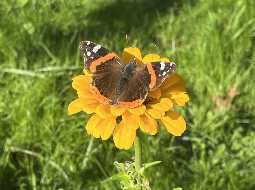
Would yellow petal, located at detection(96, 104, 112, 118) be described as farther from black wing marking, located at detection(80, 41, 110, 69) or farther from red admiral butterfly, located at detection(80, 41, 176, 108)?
black wing marking, located at detection(80, 41, 110, 69)

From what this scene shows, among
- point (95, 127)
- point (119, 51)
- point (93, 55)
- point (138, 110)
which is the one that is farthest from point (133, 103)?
point (119, 51)

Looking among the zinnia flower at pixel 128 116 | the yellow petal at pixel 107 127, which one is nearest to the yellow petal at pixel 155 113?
the zinnia flower at pixel 128 116

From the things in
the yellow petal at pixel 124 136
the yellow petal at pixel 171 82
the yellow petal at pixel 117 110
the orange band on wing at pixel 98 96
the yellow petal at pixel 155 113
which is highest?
the yellow petal at pixel 171 82

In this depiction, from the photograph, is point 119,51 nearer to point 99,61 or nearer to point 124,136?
point 99,61

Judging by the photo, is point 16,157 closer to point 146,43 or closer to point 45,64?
point 45,64

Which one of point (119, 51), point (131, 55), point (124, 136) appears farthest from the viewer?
point (119, 51)

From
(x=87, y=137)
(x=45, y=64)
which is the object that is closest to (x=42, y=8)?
(x=45, y=64)

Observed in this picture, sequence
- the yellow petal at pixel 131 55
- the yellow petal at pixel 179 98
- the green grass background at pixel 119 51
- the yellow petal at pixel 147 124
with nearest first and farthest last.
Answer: the yellow petal at pixel 147 124 < the yellow petal at pixel 179 98 < the yellow petal at pixel 131 55 < the green grass background at pixel 119 51

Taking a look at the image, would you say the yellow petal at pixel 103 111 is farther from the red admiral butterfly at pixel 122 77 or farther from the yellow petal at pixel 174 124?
the yellow petal at pixel 174 124
